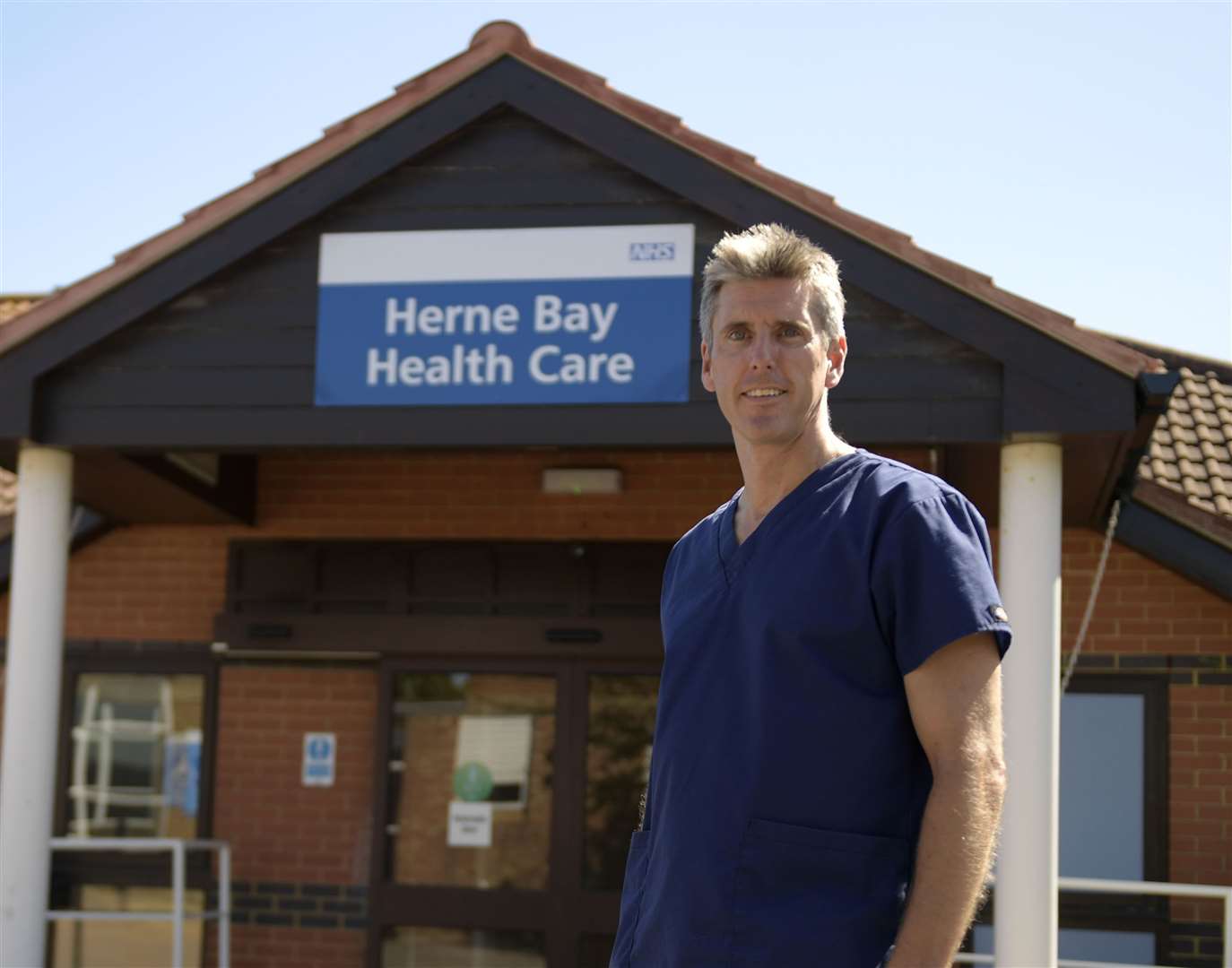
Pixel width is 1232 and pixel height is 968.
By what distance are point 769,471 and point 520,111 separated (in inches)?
199

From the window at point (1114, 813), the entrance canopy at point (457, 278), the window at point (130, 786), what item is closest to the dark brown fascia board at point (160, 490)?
the entrance canopy at point (457, 278)

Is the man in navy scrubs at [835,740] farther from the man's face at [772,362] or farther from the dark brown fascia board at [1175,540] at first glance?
the dark brown fascia board at [1175,540]

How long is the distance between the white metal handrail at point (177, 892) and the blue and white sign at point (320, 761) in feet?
2.14

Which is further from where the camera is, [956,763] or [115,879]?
[115,879]

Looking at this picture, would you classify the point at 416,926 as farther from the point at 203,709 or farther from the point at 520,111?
the point at 520,111

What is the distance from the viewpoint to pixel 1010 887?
250 inches

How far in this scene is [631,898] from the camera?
2.36 meters

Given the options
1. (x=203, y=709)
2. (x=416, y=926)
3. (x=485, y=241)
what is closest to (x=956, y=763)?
(x=485, y=241)

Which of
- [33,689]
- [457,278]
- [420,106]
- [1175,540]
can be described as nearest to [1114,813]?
[1175,540]

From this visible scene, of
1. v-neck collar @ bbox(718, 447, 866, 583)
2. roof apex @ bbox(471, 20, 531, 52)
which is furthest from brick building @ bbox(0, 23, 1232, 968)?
v-neck collar @ bbox(718, 447, 866, 583)

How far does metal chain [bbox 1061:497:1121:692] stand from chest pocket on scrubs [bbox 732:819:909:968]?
6.31m

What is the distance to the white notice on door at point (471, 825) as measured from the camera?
918cm

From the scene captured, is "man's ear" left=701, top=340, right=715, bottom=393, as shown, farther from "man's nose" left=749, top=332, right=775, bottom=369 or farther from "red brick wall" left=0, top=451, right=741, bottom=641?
"red brick wall" left=0, top=451, right=741, bottom=641

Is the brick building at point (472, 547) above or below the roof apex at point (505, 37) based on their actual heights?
below
